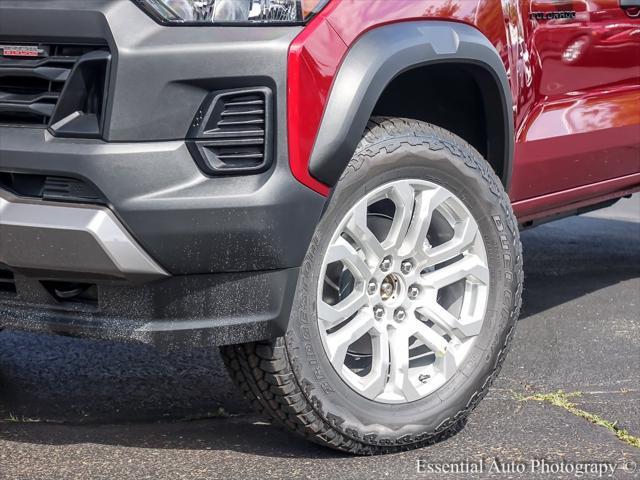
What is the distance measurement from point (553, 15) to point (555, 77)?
0.21 metres

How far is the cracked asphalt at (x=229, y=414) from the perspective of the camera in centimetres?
314

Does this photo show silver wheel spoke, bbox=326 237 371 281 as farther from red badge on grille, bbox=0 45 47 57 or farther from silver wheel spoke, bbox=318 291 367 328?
red badge on grille, bbox=0 45 47 57

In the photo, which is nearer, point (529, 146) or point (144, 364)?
point (529, 146)

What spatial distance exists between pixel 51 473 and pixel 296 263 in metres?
0.87

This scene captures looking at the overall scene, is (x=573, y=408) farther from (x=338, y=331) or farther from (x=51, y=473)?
(x=51, y=473)

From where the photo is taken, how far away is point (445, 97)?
365 cm

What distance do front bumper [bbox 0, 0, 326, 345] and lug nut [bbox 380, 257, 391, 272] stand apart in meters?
0.38

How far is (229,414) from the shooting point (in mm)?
3627

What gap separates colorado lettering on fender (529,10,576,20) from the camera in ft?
12.0

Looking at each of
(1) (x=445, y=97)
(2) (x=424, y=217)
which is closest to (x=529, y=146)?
(1) (x=445, y=97)

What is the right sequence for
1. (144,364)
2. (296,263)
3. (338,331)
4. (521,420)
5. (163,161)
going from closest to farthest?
(163,161) < (296,263) < (338,331) < (521,420) < (144,364)

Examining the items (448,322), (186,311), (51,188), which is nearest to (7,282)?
(51,188)

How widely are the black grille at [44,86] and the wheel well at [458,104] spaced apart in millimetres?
1023

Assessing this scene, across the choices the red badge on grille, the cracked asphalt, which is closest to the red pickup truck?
the red badge on grille
